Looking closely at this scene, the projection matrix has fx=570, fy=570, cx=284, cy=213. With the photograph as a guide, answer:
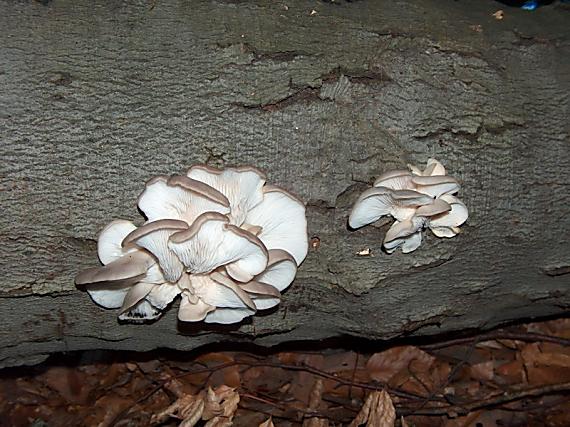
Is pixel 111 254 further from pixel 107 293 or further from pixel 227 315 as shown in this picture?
pixel 227 315

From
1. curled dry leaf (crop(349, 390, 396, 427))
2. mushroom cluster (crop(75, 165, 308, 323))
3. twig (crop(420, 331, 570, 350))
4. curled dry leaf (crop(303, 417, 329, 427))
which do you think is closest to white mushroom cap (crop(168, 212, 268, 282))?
mushroom cluster (crop(75, 165, 308, 323))

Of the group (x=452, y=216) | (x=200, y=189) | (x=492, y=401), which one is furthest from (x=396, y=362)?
(x=200, y=189)

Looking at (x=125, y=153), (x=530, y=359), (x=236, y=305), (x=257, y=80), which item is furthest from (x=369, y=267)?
(x=530, y=359)

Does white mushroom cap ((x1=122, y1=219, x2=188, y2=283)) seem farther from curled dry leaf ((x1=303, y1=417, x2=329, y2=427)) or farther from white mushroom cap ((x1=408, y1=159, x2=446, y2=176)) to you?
curled dry leaf ((x1=303, y1=417, x2=329, y2=427))

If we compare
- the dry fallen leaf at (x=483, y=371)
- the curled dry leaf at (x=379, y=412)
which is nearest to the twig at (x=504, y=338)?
the dry fallen leaf at (x=483, y=371)

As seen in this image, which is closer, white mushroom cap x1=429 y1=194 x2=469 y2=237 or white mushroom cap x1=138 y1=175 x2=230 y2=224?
white mushroom cap x1=138 y1=175 x2=230 y2=224

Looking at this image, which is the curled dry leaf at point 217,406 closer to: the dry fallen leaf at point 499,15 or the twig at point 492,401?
the twig at point 492,401
